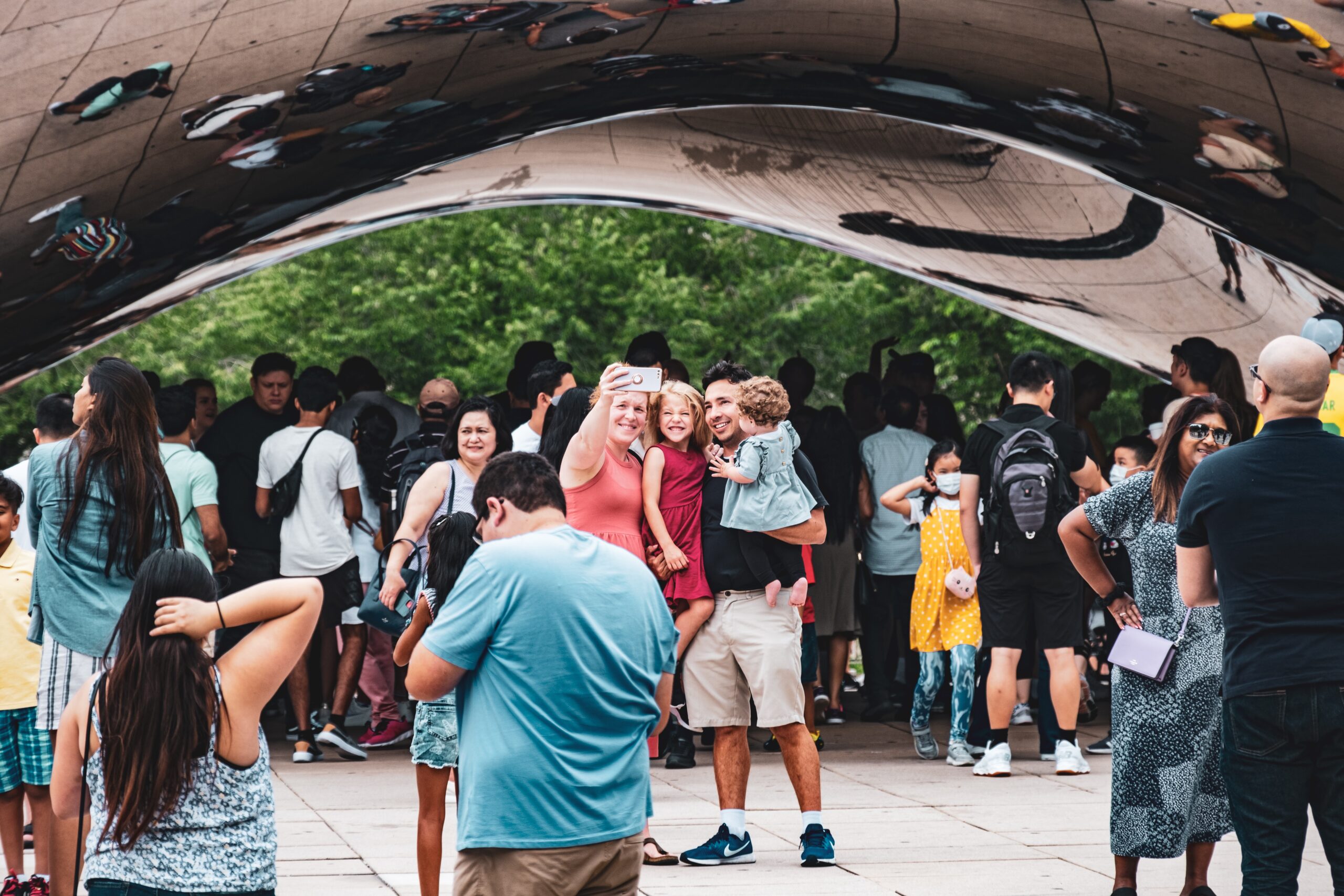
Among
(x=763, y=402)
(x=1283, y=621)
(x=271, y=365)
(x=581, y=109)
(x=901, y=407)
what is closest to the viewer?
(x=1283, y=621)

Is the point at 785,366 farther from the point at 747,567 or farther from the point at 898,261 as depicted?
the point at 747,567

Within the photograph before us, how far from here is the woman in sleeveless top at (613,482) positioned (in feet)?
19.9

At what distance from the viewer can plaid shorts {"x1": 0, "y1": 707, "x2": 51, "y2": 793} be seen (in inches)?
221

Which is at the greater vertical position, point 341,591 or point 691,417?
point 691,417

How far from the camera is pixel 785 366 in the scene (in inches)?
421

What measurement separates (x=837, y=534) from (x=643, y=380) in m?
4.60

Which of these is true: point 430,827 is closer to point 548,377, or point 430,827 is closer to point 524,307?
point 548,377

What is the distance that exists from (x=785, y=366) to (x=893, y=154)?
1.59 meters

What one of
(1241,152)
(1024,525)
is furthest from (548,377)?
(1241,152)

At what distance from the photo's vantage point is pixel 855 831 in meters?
6.91

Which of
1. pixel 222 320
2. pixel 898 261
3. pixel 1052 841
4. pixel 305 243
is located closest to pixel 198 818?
pixel 1052 841

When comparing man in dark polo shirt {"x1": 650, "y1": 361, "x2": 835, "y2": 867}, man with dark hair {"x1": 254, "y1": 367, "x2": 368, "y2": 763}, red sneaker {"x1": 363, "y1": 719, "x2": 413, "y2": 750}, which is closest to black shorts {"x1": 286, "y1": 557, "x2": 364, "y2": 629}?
man with dark hair {"x1": 254, "y1": 367, "x2": 368, "y2": 763}

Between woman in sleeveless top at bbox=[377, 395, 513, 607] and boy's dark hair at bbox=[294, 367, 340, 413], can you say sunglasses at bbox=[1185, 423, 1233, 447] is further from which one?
boy's dark hair at bbox=[294, 367, 340, 413]

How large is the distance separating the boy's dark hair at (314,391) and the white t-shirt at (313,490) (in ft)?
0.49
